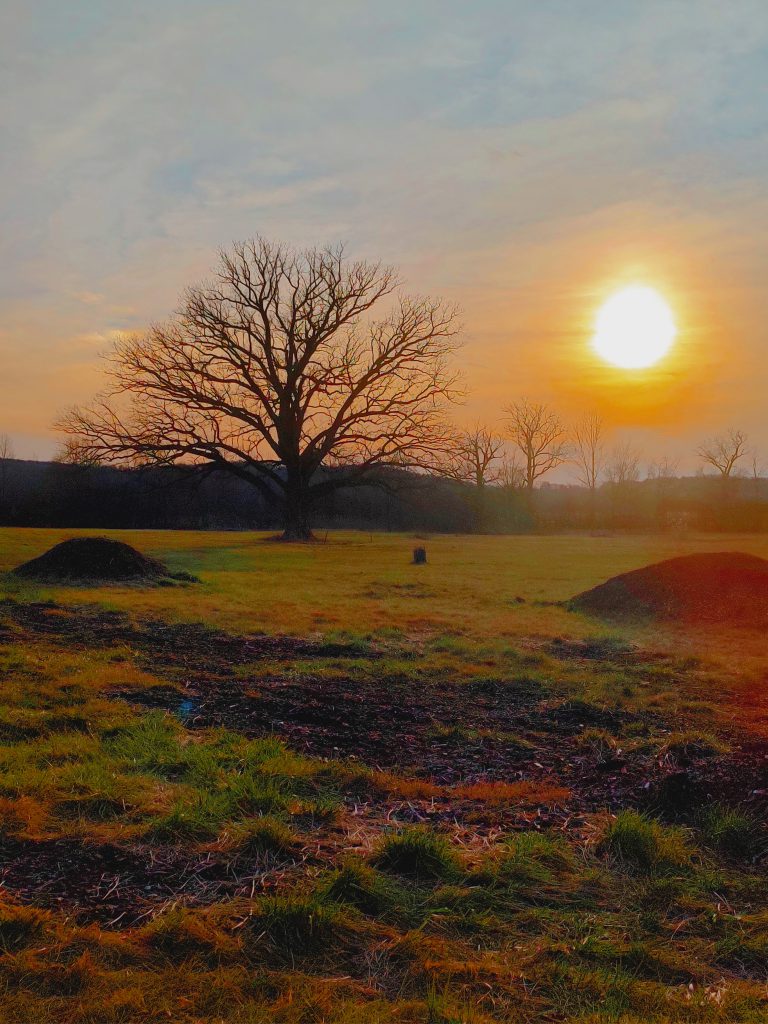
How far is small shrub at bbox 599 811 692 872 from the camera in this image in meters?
4.16

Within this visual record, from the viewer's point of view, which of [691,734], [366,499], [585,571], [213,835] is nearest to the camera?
[213,835]

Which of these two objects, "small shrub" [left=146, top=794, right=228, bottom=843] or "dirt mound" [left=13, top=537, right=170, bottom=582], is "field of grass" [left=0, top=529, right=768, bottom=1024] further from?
"dirt mound" [left=13, top=537, right=170, bottom=582]

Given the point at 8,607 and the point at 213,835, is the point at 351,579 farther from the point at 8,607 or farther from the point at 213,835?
the point at 213,835

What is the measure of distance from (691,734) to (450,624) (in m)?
7.20

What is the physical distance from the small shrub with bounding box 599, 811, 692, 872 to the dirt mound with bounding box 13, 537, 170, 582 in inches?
582

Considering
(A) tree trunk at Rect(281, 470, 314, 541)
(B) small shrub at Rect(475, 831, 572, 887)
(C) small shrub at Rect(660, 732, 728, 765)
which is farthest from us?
(A) tree trunk at Rect(281, 470, 314, 541)

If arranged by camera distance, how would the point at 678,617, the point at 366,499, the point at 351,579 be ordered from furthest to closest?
the point at 366,499 < the point at 351,579 < the point at 678,617

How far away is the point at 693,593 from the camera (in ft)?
50.1

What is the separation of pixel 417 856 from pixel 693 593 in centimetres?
1266

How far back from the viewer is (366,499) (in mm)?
56031

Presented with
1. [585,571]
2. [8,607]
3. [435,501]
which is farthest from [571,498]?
[8,607]

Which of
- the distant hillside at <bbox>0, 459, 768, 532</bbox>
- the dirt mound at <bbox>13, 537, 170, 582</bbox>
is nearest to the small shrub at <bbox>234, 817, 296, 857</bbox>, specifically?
the dirt mound at <bbox>13, 537, 170, 582</bbox>

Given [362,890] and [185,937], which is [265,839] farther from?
[185,937]

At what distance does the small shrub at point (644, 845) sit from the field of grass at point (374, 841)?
14mm
